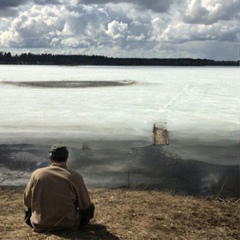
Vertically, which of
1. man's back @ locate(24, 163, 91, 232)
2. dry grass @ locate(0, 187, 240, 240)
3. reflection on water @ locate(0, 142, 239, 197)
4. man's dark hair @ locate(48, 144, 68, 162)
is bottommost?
reflection on water @ locate(0, 142, 239, 197)

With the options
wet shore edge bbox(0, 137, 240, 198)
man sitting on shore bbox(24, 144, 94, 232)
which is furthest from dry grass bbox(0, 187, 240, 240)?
wet shore edge bbox(0, 137, 240, 198)

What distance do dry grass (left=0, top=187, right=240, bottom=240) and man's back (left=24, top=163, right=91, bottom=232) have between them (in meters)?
0.18

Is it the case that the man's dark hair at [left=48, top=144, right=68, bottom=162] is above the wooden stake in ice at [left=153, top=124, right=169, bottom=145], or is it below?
above

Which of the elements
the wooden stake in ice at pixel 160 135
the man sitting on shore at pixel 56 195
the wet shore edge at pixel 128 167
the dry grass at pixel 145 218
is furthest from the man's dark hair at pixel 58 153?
the wooden stake in ice at pixel 160 135

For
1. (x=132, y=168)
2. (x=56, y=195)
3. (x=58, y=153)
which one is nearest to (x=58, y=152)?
(x=58, y=153)

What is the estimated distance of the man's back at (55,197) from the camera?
484cm

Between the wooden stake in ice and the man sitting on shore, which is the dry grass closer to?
the man sitting on shore

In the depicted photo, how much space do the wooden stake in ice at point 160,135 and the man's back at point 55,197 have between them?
321 inches

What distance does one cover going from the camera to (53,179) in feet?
15.9

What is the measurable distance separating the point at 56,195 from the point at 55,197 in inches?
1.1

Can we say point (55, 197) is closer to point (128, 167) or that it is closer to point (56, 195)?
point (56, 195)

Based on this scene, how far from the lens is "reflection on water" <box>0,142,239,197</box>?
28.1 ft

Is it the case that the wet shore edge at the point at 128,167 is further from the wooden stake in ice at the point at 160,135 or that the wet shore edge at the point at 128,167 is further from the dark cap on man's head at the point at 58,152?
the dark cap on man's head at the point at 58,152

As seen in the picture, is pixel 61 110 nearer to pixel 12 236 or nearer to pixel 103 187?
pixel 103 187
